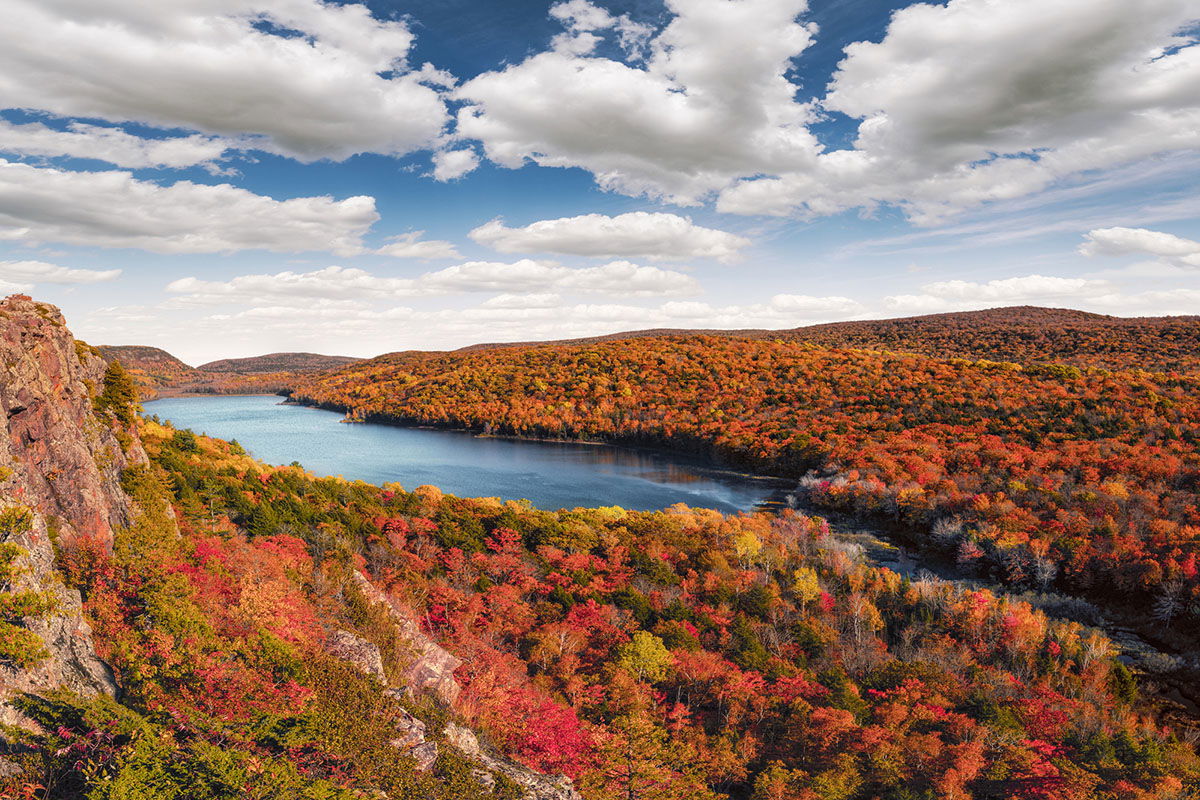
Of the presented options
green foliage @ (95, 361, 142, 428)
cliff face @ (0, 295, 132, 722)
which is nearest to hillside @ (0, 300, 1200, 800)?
cliff face @ (0, 295, 132, 722)

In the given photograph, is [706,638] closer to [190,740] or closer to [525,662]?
[525,662]

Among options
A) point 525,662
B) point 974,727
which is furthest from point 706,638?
point 974,727

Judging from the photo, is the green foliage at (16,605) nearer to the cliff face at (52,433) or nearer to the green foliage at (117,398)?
the cliff face at (52,433)

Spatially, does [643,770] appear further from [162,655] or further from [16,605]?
[16,605]

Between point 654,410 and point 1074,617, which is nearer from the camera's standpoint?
point 1074,617

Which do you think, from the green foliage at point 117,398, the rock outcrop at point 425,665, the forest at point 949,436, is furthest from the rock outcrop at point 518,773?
the forest at point 949,436

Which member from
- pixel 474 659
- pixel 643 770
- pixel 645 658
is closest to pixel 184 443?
pixel 474 659

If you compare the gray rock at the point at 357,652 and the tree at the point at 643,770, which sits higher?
the gray rock at the point at 357,652
